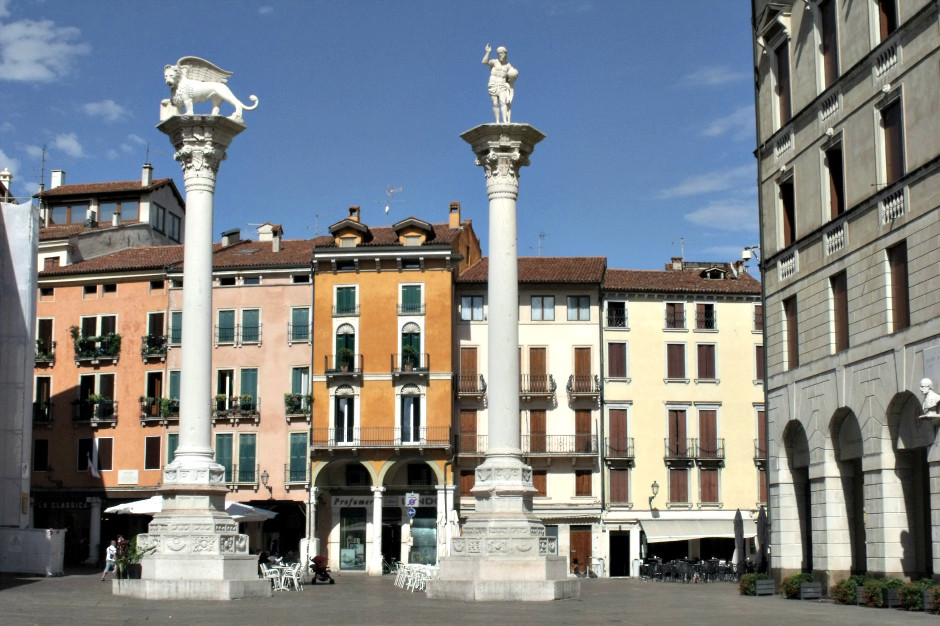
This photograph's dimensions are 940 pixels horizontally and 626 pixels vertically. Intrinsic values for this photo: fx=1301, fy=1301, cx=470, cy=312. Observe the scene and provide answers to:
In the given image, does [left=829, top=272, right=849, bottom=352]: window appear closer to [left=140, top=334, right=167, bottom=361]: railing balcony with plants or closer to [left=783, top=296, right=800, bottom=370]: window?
[left=783, top=296, right=800, bottom=370]: window

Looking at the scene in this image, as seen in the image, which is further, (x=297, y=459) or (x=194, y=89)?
(x=297, y=459)

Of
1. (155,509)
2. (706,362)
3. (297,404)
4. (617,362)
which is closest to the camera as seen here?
(155,509)

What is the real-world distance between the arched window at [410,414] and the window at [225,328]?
1024cm

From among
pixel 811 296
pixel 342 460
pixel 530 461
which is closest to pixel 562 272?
pixel 530 461

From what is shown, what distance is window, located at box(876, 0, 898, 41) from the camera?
103 feet

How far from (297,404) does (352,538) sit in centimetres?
758

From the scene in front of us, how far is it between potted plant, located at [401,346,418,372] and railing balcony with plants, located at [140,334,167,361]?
13235 mm

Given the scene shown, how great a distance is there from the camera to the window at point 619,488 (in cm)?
6844

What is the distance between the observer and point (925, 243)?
28.9m

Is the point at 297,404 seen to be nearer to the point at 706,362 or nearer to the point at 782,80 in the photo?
the point at 706,362

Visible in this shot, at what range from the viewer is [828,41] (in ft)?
115

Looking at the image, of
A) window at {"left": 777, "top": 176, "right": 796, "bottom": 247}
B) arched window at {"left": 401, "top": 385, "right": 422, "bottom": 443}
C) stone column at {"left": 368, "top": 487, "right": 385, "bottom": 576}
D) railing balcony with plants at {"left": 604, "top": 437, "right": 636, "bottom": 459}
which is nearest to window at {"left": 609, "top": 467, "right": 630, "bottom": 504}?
railing balcony with plants at {"left": 604, "top": 437, "right": 636, "bottom": 459}

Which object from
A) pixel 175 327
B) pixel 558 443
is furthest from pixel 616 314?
pixel 175 327

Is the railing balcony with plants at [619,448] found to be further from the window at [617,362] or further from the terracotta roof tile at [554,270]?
the terracotta roof tile at [554,270]
